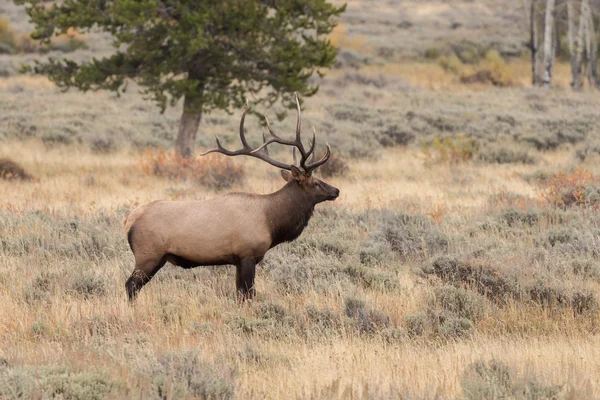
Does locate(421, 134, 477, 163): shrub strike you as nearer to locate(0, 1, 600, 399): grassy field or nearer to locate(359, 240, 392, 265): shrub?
locate(0, 1, 600, 399): grassy field

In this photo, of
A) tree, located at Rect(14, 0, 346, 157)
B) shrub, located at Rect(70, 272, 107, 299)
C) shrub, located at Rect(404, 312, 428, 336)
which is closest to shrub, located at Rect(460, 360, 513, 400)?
shrub, located at Rect(404, 312, 428, 336)

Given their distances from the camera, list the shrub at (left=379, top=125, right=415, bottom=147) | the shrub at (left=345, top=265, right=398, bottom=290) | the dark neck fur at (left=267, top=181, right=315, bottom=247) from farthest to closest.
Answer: the shrub at (left=379, top=125, right=415, bottom=147), the shrub at (left=345, top=265, right=398, bottom=290), the dark neck fur at (left=267, top=181, right=315, bottom=247)

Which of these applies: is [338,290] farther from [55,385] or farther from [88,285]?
[55,385]

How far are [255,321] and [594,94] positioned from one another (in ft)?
95.0

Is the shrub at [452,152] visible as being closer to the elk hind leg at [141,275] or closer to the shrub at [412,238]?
the shrub at [412,238]

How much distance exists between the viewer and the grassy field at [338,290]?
4.65 meters

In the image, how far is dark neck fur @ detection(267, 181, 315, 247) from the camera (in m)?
6.92

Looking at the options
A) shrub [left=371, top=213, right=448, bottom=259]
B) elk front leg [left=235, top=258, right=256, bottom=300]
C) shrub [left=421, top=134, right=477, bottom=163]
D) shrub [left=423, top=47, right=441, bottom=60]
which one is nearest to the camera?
elk front leg [left=235, top=258, right=256, bottom=300]

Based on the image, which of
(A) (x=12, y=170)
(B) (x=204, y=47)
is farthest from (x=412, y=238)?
(A) (x=12, y=170)

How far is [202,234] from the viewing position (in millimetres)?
6543

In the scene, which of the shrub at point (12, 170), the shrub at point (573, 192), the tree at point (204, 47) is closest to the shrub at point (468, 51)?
the tree at point (204, 47)

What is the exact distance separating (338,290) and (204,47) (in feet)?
27.2

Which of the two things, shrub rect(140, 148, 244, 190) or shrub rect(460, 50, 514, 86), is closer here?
shrub rect(140, 148, 244, 190)

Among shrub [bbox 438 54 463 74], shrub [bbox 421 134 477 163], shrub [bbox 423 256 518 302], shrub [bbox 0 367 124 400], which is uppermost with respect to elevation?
shrub [bbox 0 367 124 400]
